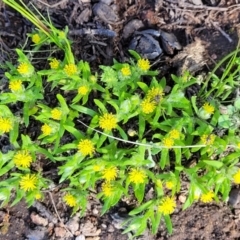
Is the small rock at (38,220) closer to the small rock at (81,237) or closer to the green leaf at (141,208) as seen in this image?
the small rock at (81,237)

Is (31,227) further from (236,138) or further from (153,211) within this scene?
(236,138)

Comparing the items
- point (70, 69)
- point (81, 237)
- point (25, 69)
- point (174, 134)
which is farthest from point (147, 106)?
point (81, 237)

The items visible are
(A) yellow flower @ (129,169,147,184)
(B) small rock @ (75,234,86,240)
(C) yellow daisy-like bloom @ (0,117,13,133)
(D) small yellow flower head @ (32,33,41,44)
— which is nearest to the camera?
(A) yellow flower @ (129,169,147,184)

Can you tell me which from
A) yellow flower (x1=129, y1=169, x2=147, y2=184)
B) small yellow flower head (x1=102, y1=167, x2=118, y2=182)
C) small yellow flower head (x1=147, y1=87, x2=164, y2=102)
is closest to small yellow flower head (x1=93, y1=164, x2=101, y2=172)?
small yellow flower head (x1=102, y1=167, x2=118, y2=182)

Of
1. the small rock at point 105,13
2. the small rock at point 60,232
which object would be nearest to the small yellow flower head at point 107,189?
the small rock at point 60,232

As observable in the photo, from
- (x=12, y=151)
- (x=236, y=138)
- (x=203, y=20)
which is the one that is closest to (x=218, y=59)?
(x=203, y=20)

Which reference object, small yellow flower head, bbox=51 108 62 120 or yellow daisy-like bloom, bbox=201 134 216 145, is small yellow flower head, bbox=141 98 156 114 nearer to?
yellow daisy-like bloom, bbox=201 134 216 145
